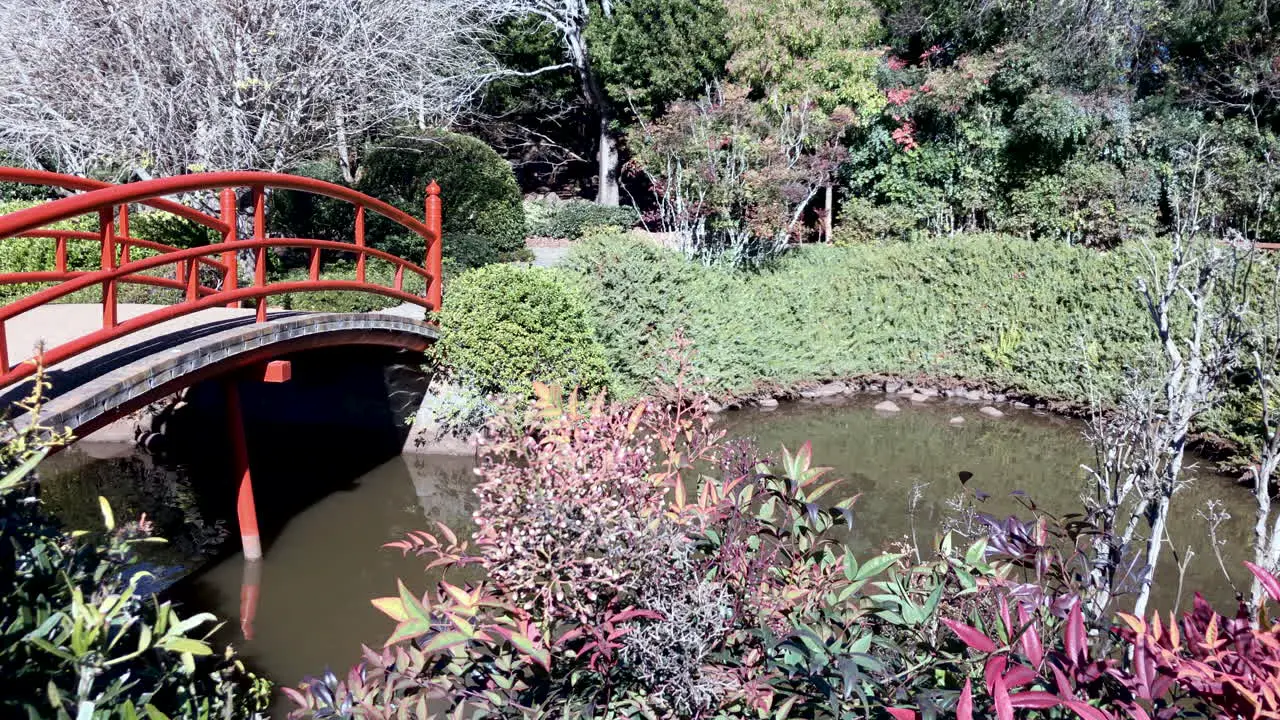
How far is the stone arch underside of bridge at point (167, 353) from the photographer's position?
4.81m

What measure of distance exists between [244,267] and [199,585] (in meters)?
6.78

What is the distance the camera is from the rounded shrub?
8.52m

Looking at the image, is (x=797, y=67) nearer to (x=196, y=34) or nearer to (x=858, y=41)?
(x=858, y=41)

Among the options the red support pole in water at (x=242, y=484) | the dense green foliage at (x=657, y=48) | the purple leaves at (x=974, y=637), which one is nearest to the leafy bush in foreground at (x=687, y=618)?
the purple leaves at (x=974, y=637)

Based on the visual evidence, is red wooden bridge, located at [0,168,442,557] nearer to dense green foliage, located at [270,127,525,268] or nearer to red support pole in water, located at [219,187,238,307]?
red support pole in water, located at [219,187,238,307]

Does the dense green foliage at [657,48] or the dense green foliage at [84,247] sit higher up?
the dense green foliage at [657,48]

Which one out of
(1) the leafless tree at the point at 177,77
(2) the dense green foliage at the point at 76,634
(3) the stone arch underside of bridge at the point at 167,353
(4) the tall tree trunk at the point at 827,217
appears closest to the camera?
(2) the dense green foliage at the point at 76,634

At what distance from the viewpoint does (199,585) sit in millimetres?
6469

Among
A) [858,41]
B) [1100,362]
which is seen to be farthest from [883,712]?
[858,41]

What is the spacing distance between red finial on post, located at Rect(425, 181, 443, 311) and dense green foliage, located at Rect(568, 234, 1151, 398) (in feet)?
6.07

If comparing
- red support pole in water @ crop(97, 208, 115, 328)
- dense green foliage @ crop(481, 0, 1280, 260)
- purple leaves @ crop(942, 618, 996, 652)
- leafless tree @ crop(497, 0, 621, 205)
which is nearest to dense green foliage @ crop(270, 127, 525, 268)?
dense green foliage @ crop(481, 0, 1280, 260)

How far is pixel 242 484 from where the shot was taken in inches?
272

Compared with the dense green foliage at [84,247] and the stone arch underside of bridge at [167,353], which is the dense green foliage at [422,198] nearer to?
Answer: the dense green foliage at [84,247]

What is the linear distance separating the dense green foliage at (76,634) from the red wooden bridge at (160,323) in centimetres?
174
